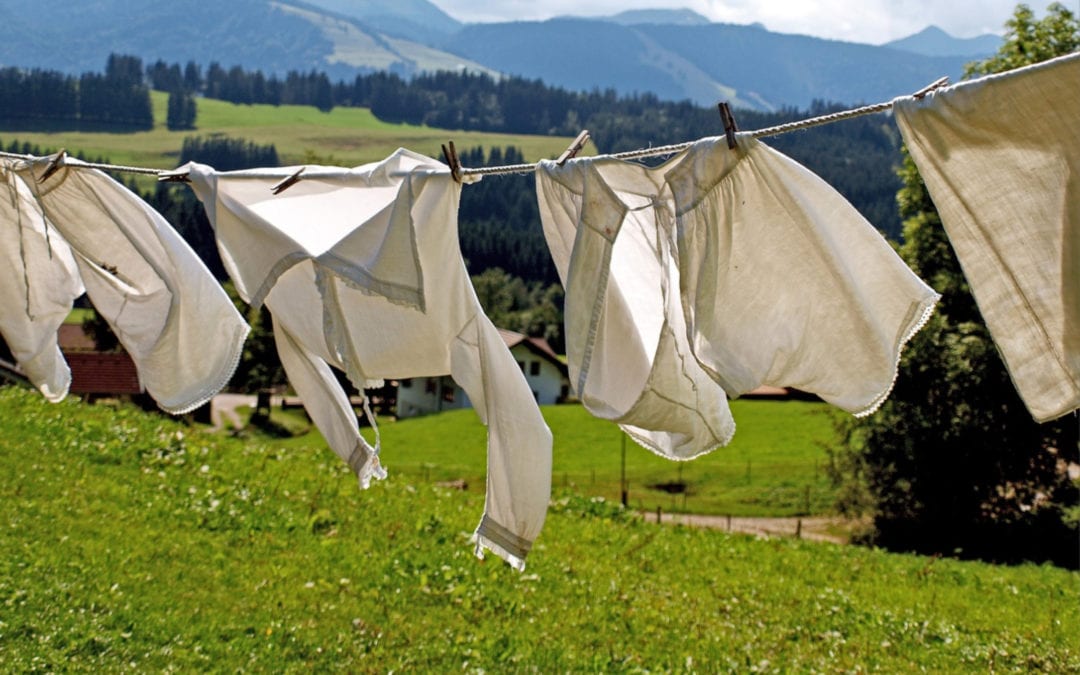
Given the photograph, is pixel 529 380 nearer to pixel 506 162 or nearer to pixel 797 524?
pixel 797 524

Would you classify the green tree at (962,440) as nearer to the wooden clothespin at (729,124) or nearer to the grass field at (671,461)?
the grass field at (671,461)

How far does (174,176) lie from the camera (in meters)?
5.14

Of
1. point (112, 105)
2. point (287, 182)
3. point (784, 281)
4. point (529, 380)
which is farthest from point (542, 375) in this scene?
point (112, 105)

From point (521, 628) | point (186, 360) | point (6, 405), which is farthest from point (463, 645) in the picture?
point (6, 405)

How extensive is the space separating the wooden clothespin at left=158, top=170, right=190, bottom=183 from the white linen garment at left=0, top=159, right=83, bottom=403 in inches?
44.6

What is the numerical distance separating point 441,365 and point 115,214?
1909mm

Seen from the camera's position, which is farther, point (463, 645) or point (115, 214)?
point (463, 645)

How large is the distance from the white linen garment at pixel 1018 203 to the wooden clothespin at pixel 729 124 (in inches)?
21.6

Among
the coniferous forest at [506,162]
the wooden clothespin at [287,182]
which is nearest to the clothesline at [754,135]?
the wooden clothespin at [287,182]

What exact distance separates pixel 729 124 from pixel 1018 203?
980 mm

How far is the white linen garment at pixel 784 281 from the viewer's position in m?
4.00

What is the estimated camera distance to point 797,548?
14805 mm

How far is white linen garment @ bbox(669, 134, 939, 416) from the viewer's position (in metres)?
4.00

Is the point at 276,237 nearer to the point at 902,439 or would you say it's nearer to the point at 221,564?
the point at 221,564
